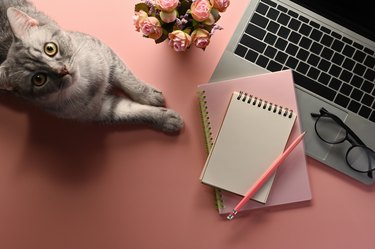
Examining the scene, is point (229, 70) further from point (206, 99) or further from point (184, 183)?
point (184, 183)

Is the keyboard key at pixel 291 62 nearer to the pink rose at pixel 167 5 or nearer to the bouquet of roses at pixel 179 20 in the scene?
the bouquet of roses at pixel 179 20

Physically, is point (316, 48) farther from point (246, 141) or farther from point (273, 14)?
point (246, 141)

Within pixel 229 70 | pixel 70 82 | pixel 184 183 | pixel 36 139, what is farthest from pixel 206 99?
pixel 36 139

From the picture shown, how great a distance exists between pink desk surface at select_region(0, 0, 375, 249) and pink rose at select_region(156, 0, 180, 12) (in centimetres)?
20

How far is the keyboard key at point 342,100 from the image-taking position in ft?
3.18

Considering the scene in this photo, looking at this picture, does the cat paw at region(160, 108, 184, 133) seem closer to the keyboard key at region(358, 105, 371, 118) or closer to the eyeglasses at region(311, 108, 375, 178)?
the eyeglasses at region(311, 108, 375, 178)

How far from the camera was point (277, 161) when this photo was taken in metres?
0.95

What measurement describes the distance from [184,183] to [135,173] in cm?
12

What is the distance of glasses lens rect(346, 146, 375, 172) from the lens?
0.97 m

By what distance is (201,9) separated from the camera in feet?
2.73

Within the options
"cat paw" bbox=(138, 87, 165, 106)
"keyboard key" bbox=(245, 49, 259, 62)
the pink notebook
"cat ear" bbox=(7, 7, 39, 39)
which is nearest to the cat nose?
"cat ear" bbox=(7, 7, 39, 39)

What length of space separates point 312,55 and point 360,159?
274 millimetres

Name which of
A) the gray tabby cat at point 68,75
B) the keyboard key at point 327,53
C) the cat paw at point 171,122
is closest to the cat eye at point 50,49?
the gray tabby cat at point 68,75

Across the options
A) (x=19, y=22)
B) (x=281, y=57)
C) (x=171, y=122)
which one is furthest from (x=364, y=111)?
(x=19, y=22)
